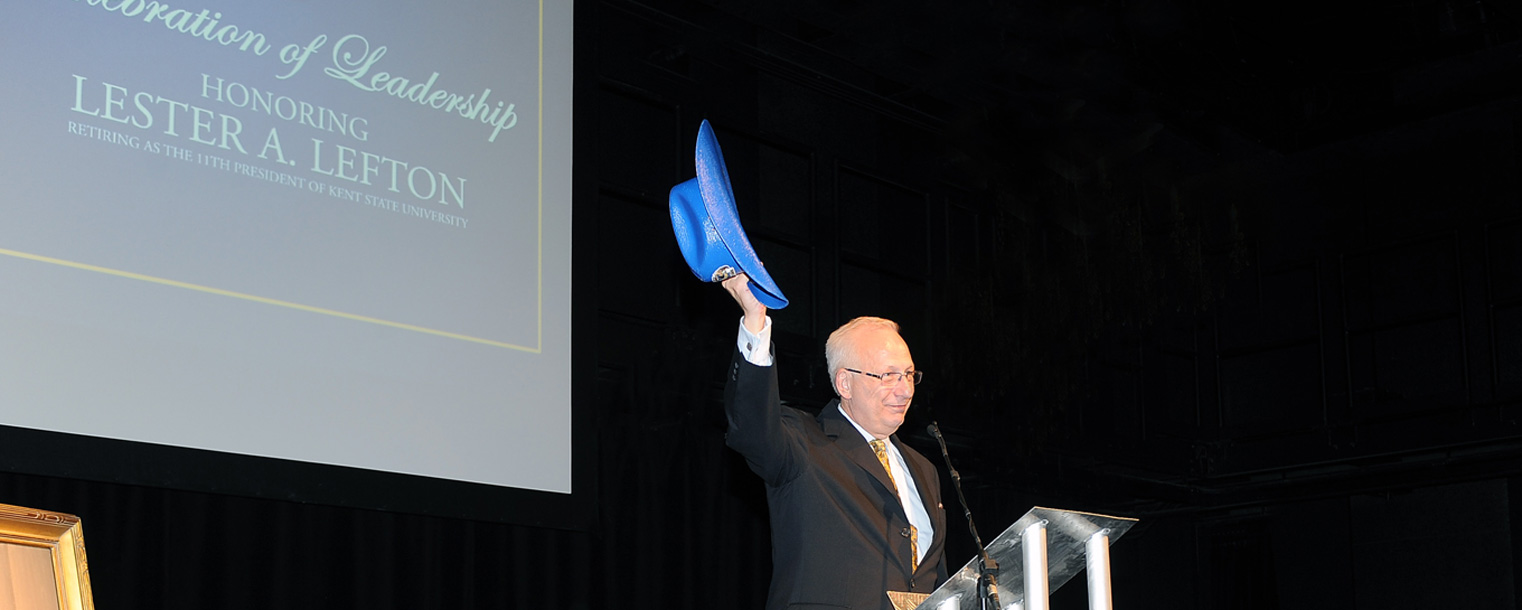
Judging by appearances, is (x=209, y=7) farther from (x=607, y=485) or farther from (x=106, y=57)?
(x=607, y=485)

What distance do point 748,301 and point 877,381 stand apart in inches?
17.8

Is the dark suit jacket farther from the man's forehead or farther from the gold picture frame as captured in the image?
the gold picture frame

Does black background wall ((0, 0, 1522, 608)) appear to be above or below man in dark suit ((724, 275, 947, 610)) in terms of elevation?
above

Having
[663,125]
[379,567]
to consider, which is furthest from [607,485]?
[663,125]

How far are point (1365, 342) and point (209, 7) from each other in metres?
6.28

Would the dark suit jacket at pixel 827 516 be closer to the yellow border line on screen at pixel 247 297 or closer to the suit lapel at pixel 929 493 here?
the suit lapel at pixel 929 493

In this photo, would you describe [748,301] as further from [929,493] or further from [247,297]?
[247,297]

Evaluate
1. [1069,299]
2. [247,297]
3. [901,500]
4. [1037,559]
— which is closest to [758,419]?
[901,500]

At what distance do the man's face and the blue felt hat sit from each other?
1.24 ft

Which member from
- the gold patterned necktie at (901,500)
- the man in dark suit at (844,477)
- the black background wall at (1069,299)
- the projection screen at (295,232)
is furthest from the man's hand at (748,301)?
the black background wall at (1069,299)

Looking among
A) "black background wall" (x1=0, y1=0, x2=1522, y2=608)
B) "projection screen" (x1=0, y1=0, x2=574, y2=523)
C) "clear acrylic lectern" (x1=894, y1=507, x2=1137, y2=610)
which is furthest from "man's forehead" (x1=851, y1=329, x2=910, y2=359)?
"black background wall" (x1=0, y1=0, x2=1522, y2=608)

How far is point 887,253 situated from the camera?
693 cm

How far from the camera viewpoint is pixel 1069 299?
7309 mm

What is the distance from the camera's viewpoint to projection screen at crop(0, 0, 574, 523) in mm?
3354
